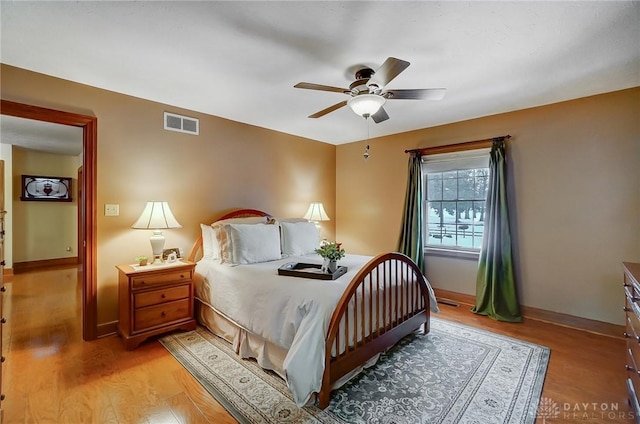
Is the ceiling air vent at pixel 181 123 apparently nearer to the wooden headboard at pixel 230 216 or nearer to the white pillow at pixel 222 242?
the wooden headboard at pixel 230 216

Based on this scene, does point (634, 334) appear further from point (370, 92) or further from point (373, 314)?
point (370, 92)

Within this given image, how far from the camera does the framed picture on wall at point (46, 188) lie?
561cm

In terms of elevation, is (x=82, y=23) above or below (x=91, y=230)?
above

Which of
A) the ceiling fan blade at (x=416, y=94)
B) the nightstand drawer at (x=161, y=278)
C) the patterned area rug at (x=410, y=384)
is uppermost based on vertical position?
the ceiling fan blade at (x=416, y=94)

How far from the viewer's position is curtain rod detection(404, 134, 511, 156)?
3.56m

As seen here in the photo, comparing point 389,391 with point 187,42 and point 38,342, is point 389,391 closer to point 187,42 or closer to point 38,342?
point 187,42

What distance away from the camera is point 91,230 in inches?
109

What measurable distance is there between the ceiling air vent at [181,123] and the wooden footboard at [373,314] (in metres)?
2.69

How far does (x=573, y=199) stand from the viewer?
3.11 meters

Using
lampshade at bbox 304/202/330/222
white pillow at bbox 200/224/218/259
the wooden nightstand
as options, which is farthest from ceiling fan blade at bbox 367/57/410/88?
lampshade at bbox 304/202/330/222

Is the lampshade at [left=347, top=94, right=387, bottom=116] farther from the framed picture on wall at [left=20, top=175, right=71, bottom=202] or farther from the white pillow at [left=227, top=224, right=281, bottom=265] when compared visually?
the framed picture on wall at [left=20, top=175, right=71, bottom=202]

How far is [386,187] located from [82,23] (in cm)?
391

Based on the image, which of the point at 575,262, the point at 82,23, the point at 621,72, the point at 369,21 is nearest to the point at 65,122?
the point at 82,23

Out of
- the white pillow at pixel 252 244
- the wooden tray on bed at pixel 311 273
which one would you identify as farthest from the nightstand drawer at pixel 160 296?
the wooden tray on bed at pixel 311 273
